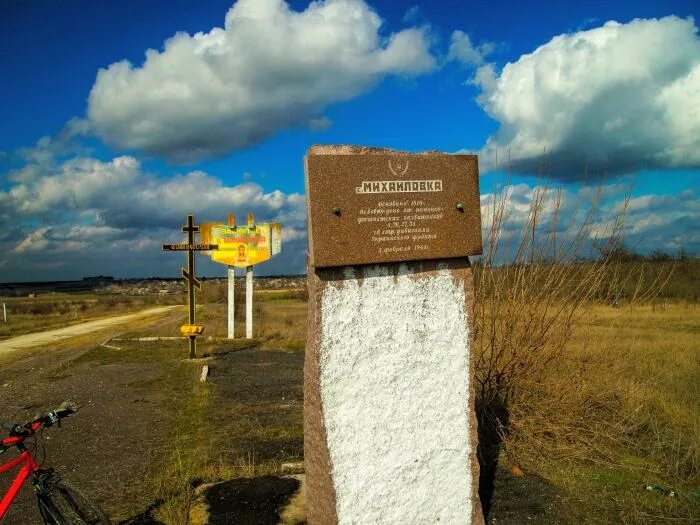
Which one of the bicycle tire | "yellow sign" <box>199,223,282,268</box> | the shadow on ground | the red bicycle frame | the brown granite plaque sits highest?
"yellow sign" <box>199,223,282,268</box>

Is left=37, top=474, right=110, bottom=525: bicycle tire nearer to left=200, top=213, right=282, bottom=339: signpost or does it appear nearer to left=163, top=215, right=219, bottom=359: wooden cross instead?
left=163, top=215, right=219, bottom=359: wooden cross

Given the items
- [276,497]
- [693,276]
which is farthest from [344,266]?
[693,276]

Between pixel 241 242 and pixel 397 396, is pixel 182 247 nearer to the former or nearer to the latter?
pixel 241 242

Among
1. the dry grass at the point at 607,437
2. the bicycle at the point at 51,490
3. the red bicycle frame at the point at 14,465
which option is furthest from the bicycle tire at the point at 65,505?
the dry grass at the point at 607,437

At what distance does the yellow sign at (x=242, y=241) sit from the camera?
51.9 feet

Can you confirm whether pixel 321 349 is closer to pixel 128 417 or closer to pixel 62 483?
pixel 62 483

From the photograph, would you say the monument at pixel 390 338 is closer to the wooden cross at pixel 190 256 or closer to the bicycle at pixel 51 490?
the bicycle at pixel 51 490

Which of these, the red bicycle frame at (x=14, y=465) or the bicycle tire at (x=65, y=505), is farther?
the bicycle tire at (x=65, y=505)

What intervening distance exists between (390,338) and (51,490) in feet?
7.42

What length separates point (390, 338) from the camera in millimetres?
3521

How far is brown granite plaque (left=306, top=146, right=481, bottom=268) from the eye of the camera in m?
3.34

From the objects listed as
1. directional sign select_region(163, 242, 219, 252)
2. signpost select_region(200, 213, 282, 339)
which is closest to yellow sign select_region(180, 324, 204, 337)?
directional sign select_region(163, 242, 219, 252)

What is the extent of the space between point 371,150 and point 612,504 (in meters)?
3.16

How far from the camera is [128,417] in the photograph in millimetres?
7211
